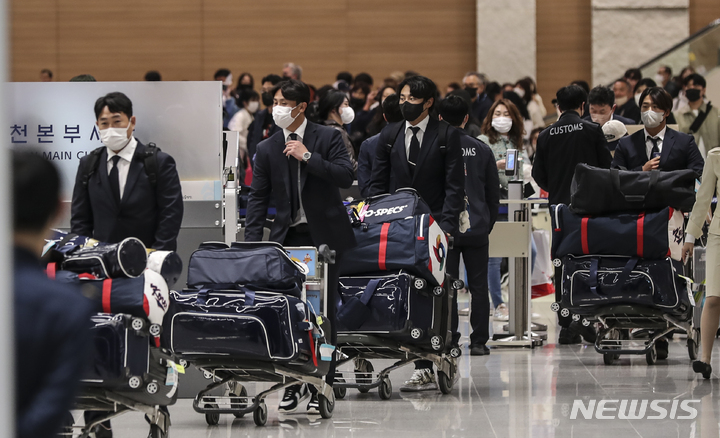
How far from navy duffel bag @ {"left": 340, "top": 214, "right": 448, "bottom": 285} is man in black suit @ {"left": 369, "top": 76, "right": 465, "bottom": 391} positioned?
0.36 metres

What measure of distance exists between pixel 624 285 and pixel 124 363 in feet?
12.1

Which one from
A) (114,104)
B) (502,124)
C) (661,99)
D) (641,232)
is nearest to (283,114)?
(114,104)

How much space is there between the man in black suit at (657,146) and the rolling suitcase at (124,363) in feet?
14.1

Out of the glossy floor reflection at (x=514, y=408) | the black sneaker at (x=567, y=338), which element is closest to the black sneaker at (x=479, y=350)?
the glossy floor reflection at (x=514, y=408)

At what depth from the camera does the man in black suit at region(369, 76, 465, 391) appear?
21.0 ft

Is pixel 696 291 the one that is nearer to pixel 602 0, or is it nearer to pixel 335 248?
pixel 335 248

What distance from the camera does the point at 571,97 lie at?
7.95 m

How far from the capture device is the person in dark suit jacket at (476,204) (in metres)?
7.48

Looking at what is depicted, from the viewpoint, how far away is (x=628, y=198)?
689 centimetres

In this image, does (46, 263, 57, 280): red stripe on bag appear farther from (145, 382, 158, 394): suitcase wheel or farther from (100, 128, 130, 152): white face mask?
(100, 128, 130, 152): white face mask

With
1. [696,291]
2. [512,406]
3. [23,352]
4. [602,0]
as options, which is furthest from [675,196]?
[602,0]

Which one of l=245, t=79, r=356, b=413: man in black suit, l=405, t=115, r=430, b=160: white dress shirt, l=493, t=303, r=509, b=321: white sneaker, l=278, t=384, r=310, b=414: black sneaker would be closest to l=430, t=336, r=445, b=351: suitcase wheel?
l=245, t=79, r=356, b=413: man in black suit

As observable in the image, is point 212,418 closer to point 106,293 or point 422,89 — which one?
point 106,293

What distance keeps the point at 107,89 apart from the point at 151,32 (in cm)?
1172
